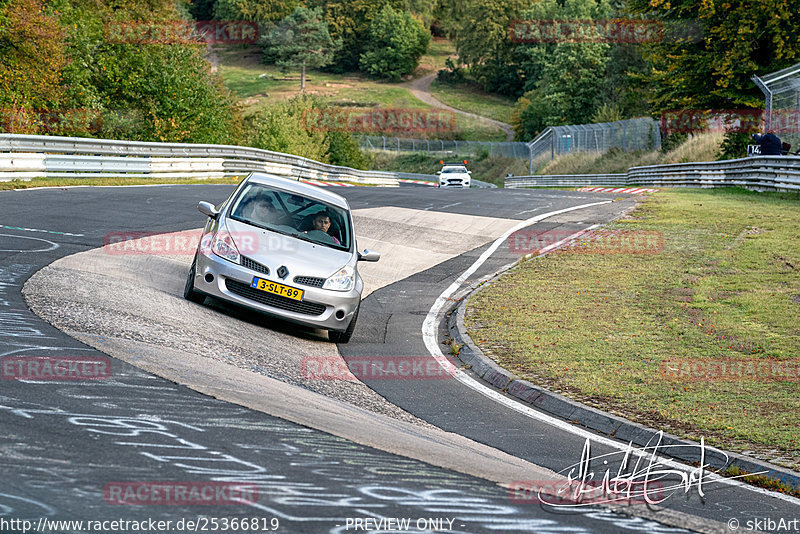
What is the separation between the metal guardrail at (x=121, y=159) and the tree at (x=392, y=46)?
10207cm

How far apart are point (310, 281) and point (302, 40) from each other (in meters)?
129

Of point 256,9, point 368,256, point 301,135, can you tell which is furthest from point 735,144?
point 256,9

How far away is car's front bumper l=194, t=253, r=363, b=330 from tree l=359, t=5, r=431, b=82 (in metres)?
132

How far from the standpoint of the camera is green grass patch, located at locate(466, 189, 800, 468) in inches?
312

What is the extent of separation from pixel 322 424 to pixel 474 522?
181 cm

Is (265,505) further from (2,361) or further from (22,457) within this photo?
(2,361)

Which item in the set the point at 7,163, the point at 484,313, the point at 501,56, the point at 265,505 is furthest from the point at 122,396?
the point at 501,56

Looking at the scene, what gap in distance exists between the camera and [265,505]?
4.21 metres

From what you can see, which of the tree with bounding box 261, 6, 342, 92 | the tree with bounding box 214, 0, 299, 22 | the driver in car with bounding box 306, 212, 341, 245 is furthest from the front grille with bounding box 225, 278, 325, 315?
the tree with bounding box 214, 0, 299, 22

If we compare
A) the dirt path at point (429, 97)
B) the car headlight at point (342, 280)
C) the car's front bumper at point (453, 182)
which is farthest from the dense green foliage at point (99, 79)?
the dirt path at point (429, 97)

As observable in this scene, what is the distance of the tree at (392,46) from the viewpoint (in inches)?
5492

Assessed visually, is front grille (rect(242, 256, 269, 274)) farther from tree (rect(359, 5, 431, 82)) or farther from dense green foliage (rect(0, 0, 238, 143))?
tree (rect(359, 5, 431, 82))

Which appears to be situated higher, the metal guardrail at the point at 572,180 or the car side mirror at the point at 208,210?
the car side mirror at the point at 208,210

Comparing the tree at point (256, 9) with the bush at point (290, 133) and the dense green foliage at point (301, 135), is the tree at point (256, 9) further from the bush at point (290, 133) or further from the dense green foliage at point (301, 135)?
the bush at point (290, 133)
